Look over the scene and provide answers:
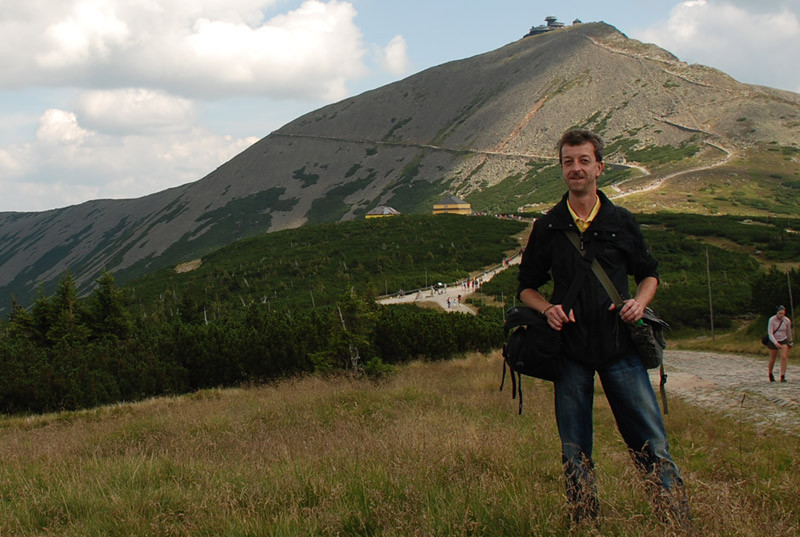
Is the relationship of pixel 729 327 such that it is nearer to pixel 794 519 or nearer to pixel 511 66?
pixel 794 519

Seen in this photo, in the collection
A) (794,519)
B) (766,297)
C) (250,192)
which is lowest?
(766,297)

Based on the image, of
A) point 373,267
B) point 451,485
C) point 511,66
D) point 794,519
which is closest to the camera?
point 794,519

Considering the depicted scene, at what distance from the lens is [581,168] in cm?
338

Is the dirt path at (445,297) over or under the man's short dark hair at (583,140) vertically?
under

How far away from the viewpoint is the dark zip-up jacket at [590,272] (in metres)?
3.19

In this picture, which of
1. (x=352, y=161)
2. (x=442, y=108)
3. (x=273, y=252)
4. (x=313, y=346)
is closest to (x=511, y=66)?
(x=442, y=108)

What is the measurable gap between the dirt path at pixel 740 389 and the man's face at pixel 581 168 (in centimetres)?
334

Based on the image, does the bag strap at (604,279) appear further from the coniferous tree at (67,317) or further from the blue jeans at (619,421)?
the coniferous tree at (67,317)

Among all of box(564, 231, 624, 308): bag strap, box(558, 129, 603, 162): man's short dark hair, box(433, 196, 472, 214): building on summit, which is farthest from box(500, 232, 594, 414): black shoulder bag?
box(433, 196, 472, 214): building on summit

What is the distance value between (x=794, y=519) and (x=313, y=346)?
15830 mm

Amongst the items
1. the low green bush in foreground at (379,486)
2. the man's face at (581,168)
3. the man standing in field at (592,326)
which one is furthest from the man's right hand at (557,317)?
the low green bush in foreground at (379,486)

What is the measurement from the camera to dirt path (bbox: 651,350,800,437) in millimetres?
8102

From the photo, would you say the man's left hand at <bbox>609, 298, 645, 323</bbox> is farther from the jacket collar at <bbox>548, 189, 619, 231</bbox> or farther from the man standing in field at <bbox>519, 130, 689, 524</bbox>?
the jacket collar at <bbox>548, 189, 619, 231</bbox>

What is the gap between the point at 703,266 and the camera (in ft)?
151
